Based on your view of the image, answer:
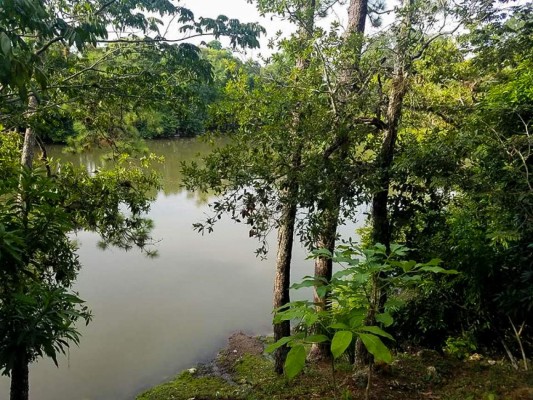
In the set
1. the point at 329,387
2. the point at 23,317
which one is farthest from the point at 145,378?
the point at 23,317

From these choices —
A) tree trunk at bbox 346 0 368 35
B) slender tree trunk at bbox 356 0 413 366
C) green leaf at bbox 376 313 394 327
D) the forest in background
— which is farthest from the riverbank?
tree trunk at bbox 346 0 368 35

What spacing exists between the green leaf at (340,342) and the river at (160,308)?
4.70 meters

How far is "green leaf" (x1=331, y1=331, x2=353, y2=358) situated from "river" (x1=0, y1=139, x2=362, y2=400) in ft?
15.4

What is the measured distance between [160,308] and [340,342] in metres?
7.06

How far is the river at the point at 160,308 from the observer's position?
18.5 ft

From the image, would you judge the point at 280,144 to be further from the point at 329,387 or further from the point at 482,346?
the point at 482,346

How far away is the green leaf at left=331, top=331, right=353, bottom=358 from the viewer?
97cm

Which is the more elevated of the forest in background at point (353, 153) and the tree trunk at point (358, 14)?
the tree trunk at point (358, 14)

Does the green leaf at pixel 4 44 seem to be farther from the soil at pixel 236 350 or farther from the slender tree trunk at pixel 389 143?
the soil at pixel 236 350

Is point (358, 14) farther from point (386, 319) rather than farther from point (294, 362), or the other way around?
point (294, 362)

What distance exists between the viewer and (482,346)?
3.32 metres

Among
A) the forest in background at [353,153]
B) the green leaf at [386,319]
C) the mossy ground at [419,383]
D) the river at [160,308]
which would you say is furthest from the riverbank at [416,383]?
the river at [160,308]

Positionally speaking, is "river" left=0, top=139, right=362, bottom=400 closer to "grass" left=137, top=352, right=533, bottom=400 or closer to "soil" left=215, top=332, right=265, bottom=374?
A: "soil" left=215, top=332, right=265, bottom=374

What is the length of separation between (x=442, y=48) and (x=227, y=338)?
219 inches
